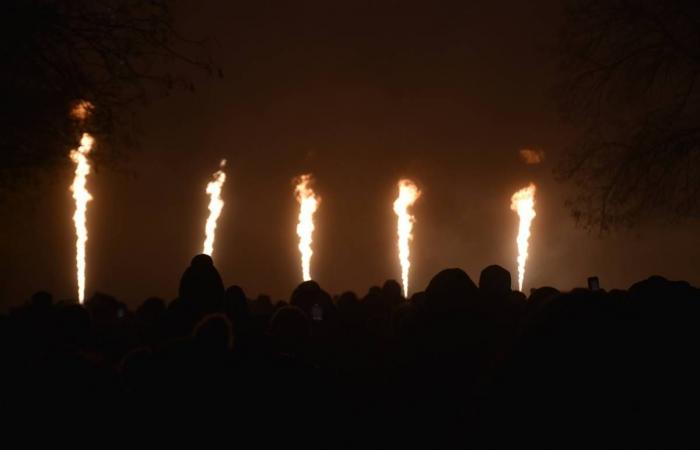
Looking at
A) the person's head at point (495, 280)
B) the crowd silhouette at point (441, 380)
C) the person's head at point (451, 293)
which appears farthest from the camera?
the person's head at point (495, 280)

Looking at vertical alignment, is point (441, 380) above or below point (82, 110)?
below

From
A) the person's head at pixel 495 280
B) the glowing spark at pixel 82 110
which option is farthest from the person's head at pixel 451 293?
the glowing spark at pixel 82 110

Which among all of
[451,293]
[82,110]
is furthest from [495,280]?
[82,110]

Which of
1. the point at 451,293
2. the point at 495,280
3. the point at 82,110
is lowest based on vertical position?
the point at 451,293

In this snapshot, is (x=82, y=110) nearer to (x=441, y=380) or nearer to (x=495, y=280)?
(x=495, y=280)

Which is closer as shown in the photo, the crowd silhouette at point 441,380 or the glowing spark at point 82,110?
the crowd silhouette at point 441,380

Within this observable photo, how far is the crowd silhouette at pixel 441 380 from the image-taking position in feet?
15.7

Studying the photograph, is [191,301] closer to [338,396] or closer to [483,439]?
[338,396]

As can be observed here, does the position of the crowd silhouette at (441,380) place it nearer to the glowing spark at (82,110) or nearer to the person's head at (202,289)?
the person's head at (202,289)

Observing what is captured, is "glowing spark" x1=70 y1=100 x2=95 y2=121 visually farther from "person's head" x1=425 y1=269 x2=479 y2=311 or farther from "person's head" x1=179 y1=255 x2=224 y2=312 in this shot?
"person's head" x1=425 y1=269 x2=479 y2=311

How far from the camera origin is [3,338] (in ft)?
32.6

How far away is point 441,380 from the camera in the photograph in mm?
6668

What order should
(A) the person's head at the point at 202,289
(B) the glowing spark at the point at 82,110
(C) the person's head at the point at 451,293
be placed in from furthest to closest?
(B) the glowing spark at the point at 82,110
(A) the person's head at the point at 202,289
(C) the person's head at the point at 451,293

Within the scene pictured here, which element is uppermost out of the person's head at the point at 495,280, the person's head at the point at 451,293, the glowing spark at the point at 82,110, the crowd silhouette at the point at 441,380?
the glowing spark at the point at 82,110
